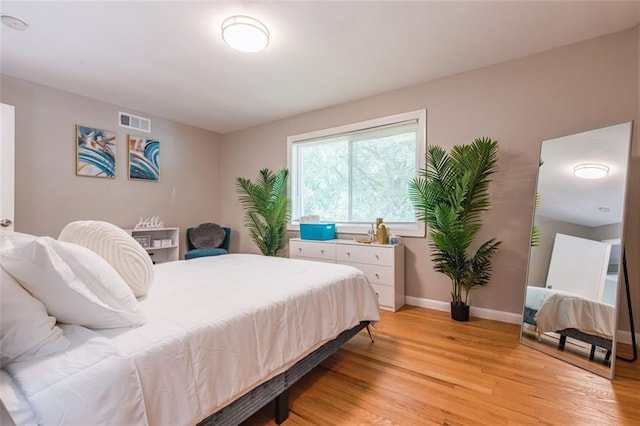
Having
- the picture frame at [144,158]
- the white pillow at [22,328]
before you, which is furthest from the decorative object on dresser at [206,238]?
the white pillow at [22,328]

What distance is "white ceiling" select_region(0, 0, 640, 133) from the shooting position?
2.09 metres

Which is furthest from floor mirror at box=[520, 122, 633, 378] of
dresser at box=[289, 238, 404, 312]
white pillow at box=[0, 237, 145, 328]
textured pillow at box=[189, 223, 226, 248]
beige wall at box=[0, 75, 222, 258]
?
beige wall at box=[0, 75, 222, 258]

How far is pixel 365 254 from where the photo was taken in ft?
10.8

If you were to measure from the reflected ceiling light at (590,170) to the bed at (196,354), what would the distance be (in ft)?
6.43

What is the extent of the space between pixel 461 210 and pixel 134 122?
4.34 m

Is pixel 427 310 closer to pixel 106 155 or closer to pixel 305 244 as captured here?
pixel 305 244

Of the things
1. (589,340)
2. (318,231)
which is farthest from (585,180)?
(318,231)

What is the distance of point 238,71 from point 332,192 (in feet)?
6.34

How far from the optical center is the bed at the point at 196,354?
755mm

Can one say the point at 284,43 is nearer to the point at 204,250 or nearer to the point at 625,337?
the point at 204,250

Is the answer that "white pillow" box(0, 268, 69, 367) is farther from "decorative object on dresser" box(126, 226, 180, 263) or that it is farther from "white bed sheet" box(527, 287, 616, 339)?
"decorative object on dresser" box(126, 226, 180, 263)

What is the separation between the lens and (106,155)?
376 cm

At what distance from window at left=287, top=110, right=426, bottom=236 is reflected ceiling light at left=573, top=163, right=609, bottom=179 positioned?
53.6 inches

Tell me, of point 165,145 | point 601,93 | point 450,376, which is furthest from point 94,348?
point 165,145
